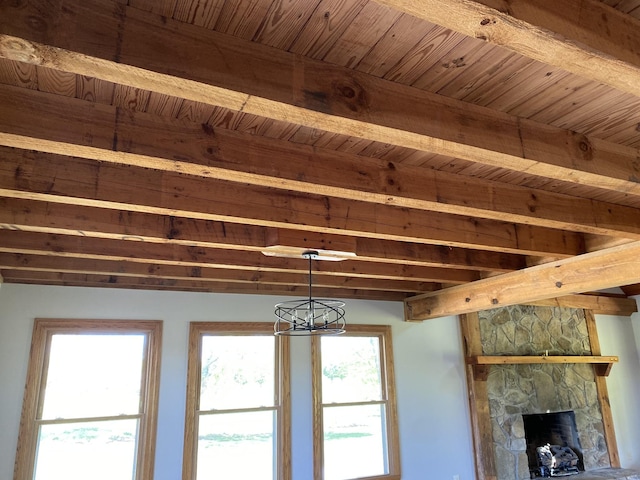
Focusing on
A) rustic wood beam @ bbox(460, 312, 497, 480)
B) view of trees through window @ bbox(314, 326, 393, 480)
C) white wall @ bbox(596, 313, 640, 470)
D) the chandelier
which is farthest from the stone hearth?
the chandelier

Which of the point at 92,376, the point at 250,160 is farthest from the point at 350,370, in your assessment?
the point at 250,160

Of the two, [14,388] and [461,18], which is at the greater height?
[461,18]

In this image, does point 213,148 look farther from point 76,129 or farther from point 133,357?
point 133,357

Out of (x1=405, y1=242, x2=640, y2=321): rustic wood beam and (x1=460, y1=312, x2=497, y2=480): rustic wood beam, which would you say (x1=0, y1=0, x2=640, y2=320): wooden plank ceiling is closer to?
(x1=405, y1=242, x2=640, y2=321): rustic wood beam

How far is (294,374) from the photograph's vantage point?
199 inches

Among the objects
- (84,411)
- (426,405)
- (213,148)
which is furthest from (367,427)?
(213,148)

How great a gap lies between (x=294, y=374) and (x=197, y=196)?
319 centimetres

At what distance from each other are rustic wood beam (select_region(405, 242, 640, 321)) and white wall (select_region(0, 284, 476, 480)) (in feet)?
2.74

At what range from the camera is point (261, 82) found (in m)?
1.39

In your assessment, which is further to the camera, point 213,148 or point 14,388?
point 14,388

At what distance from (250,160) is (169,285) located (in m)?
3.12

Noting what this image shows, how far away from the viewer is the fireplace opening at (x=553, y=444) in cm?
614

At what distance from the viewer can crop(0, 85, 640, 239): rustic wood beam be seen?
65.6 inches

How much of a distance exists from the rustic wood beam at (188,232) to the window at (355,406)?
6.86ft
